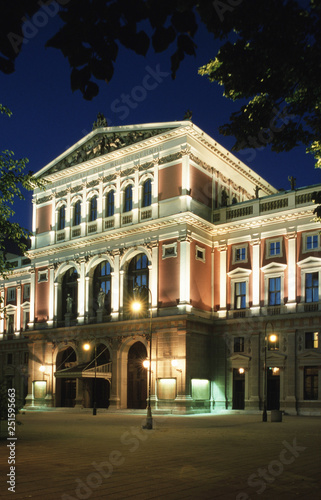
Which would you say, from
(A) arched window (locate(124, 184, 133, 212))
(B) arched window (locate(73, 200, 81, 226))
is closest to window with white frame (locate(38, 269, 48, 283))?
(B) arched window (locate(73, 200, 81, 226))

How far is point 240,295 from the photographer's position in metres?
47.5

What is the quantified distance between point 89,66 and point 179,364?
40.2 metres

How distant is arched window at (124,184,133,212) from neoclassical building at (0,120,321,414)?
0.32ft

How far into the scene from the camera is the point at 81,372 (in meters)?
47.2

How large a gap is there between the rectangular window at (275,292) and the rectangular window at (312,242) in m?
3.49

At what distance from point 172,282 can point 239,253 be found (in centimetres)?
631

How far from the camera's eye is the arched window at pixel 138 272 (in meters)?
49.4

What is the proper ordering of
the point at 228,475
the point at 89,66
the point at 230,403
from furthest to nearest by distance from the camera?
the point at 230,403
the point at 228,475
the point at 89,66

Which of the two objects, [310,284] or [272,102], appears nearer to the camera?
[272,102]

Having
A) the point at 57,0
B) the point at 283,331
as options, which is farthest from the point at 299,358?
the point at 57,0

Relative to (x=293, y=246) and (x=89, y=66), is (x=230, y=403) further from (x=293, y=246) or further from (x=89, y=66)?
(x=89, y=66)

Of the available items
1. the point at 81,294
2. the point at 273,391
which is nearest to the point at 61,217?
the point at 81,294

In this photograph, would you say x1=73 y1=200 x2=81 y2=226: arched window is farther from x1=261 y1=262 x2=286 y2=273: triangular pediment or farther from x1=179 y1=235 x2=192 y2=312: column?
x1=261 y1=262 x2=286 y2=273: triangular pediment

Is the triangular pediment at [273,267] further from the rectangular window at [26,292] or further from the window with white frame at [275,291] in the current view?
the rectangular window at [26,292]
